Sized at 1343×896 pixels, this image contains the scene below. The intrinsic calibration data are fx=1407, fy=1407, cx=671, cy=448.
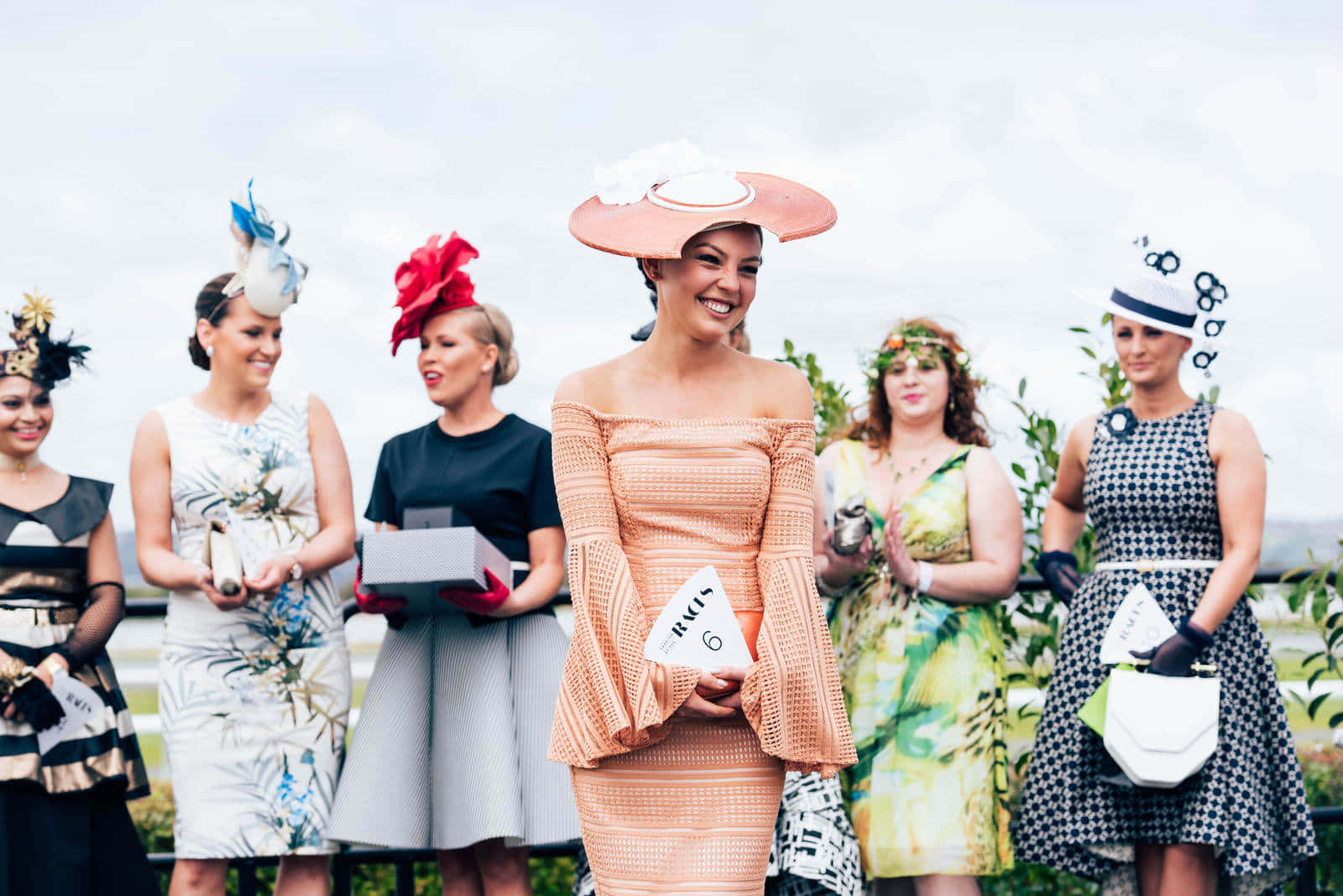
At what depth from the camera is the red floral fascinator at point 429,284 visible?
149 inches

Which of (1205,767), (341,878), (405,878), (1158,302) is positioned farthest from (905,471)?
(341,878)

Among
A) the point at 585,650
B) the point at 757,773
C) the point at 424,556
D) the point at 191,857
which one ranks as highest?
the point at 424,556

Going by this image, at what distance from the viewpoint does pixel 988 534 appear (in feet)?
12.4

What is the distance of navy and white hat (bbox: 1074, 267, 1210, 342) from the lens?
3.79 metres

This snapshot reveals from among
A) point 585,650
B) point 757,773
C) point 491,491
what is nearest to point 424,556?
point 491,491

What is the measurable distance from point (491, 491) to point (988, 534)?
52.5 inches

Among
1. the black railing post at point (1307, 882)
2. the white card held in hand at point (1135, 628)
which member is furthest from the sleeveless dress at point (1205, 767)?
the black railing post at point (1307, 882)

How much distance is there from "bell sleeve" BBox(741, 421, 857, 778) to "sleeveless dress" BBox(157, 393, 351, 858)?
161cm

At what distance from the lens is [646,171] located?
2.69 metres

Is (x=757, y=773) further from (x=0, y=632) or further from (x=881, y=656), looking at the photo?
(x=0, y=632)

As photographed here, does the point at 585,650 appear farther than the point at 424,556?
No

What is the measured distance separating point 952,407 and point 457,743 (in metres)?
1.69

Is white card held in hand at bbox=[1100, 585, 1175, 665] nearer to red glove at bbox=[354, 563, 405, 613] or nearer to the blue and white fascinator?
red glove at bbox=[354, 563, 405, 613]

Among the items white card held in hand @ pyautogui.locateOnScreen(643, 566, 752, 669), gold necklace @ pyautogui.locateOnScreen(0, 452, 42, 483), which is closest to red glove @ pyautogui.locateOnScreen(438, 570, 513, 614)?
white card held in hand @ pyautogui.locateOnScreen(643, 566, 752, 669)
